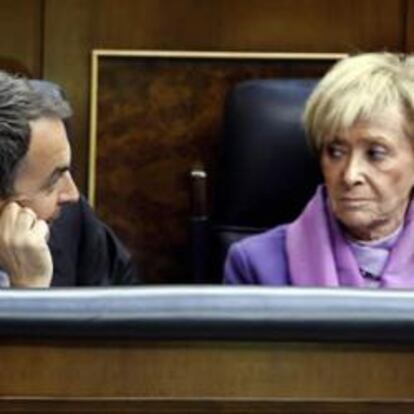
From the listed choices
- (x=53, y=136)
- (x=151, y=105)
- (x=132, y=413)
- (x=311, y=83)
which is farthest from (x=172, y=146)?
(x=132, y=413)

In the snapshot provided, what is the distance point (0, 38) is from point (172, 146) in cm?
40

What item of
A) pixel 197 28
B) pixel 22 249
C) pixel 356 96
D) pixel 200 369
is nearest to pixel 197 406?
pixel 200 369

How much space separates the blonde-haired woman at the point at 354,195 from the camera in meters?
2.12

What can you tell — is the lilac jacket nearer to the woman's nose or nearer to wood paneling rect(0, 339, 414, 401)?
the woman's nose

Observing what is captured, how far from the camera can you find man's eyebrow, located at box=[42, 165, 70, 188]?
73.4 inches

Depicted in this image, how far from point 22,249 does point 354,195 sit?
59cm

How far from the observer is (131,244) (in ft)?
8.88

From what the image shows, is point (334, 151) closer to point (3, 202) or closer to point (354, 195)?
point (354, 195)

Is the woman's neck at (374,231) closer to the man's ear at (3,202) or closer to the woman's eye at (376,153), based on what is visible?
the woman's eye at (376,153)

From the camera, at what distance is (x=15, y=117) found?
180cm

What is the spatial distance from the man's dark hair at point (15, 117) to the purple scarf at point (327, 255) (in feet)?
1.58

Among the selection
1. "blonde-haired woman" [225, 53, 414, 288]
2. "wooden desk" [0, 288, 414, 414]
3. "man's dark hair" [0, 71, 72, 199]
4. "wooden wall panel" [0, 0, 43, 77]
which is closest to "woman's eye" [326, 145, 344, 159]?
"blonde-haired woman" [225, 53, 414, 288]

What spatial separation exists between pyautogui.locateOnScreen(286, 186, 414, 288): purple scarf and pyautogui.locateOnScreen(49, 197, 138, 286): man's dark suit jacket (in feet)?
1.08

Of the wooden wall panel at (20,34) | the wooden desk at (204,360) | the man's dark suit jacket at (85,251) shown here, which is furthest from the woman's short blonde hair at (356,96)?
the wooden desk at (204,360)
